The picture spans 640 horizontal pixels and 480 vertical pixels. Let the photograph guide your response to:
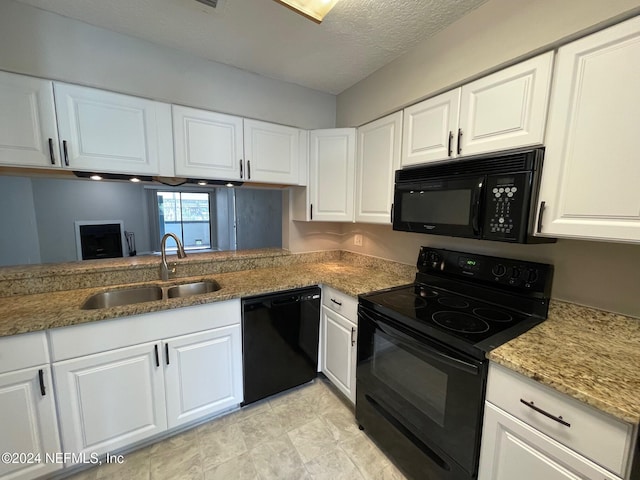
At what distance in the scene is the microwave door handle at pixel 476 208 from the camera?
50.4 inches

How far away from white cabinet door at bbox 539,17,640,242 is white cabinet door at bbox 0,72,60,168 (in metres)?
2.53

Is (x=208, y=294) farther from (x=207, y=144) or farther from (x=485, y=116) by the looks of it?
(x=485, y=116)

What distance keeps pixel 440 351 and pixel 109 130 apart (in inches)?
87.9

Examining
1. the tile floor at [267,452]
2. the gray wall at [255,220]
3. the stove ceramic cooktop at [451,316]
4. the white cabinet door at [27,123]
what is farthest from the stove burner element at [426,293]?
the gray wall at [255,220]

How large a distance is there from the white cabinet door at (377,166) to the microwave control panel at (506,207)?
68 centimetres

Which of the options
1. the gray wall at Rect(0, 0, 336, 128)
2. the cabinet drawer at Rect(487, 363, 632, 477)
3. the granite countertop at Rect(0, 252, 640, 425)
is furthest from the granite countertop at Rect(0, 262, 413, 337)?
the gray wall at Rect(0, 0, 336, 128)

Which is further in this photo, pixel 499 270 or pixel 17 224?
pixel 17 224

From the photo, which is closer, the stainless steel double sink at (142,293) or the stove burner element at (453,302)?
the stove burner element at (453,302)

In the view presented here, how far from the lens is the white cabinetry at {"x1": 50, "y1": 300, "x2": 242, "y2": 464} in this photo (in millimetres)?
1316

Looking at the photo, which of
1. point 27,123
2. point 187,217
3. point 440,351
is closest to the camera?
point 440,351

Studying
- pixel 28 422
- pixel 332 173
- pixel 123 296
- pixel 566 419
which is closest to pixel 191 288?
pixel 123 296

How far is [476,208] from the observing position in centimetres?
129

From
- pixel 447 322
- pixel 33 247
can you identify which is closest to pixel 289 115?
pixel 447 322

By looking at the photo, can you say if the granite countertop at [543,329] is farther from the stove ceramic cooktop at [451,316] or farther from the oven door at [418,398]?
the oven door at [418,398]
